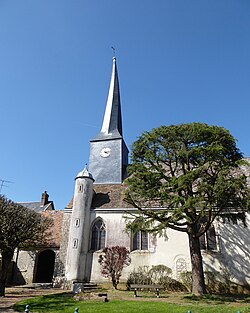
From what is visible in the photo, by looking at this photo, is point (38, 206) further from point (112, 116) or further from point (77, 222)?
point (77, 222)

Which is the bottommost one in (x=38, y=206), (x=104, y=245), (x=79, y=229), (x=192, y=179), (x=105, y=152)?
(x=104, y=245)

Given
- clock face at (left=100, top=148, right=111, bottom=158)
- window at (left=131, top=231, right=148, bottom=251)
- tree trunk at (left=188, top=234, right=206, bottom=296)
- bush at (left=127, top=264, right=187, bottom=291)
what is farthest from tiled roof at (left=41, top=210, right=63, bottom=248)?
tree trunk at (left=188, top=234, right=206, bottom=296)

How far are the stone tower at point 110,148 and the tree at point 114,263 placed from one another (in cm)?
924

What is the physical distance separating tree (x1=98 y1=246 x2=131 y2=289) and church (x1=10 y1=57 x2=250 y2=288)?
1.35 m

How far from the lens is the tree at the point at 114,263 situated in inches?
655

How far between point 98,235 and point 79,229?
5.43 feet

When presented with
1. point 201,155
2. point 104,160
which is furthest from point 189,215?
point 104,160

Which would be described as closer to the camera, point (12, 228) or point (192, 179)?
point (192, 179)

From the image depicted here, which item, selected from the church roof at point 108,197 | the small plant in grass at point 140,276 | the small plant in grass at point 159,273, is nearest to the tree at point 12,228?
the church roof at point 108,197

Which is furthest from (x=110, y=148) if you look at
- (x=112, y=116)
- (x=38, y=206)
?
(x=38, y=206)

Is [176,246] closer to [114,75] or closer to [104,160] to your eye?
[104,160]

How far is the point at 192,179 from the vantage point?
13.4 m

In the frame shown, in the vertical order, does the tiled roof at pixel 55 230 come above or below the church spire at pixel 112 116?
below

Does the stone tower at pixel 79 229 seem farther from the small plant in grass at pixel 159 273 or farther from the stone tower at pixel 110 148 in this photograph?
the small plant in grass at pixel 159 273
